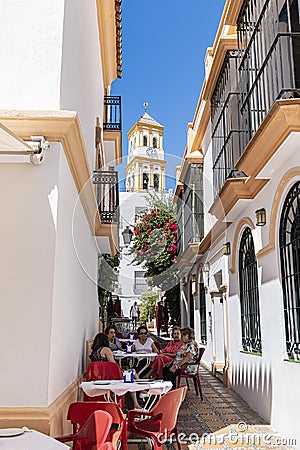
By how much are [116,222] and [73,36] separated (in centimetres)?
487

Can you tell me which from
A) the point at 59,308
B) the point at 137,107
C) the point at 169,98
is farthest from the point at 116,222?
the point at 59,308

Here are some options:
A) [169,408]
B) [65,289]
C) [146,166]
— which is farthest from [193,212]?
[169,408]

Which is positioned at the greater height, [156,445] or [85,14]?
[85,14]

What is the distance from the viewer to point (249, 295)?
27.5 ft

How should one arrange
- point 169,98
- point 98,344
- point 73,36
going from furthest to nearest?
point 169,98, point 98,344, point 73,36

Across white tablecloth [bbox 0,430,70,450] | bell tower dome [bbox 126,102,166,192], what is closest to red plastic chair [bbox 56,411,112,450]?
white tablecloth [bbox 0,430,70,450]

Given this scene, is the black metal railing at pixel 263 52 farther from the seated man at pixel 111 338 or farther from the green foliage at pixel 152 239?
the seated man at pixel 111 338

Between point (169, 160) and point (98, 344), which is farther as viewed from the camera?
point (98, 344)

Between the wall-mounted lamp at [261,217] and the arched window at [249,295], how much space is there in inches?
42.5

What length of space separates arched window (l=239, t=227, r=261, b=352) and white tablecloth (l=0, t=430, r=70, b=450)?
5.05 meters

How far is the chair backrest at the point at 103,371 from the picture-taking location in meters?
7.16

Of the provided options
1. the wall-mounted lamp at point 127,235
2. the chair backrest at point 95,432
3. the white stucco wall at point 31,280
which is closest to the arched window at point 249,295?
the wall-mounted lamp at point 127,235

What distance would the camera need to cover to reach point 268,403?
6883 millimetres

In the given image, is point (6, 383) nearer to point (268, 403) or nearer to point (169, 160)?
point (169, 160)
